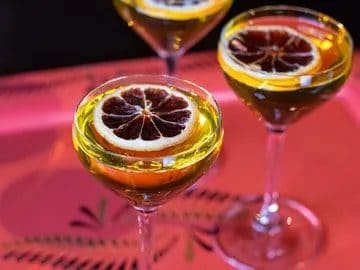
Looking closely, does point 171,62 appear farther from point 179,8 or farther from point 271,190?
point 271,190

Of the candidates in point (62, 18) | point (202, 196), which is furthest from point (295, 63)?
point (62, 18)

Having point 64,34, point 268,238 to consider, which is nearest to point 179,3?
point 268,238

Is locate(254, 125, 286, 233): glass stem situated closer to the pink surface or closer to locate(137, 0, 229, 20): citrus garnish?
the pink surface

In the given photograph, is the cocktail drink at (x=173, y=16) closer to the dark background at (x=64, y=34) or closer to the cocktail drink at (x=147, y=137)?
the cocktail drink at (x=147, y=137)

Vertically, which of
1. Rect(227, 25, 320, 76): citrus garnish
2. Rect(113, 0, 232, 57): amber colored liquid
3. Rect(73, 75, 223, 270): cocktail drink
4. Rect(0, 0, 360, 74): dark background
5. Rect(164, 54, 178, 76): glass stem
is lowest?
Rect(0, 0, 360, 74): dark background

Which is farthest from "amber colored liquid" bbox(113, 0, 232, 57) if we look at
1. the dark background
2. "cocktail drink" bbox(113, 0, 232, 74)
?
the dark background

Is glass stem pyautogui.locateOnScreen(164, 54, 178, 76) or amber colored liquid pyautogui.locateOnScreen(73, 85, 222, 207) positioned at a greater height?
amber colored liquid pyautogui.locateOnScreen(73, 85, 222, 207)
